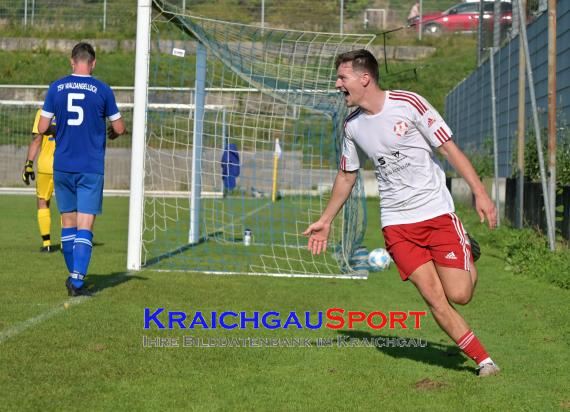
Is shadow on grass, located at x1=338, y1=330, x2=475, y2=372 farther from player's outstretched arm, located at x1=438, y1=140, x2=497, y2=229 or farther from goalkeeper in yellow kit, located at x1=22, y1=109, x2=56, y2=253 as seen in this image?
goalkeeper in yellow kit, located at x1=22, y1=109, x2=56, y2=253

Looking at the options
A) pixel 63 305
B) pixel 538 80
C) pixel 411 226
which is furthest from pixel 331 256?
pixel 411 226

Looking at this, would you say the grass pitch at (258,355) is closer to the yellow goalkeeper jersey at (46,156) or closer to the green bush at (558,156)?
the green bush at (558,156)

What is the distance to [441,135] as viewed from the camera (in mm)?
6246

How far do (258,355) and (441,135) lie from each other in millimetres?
1891

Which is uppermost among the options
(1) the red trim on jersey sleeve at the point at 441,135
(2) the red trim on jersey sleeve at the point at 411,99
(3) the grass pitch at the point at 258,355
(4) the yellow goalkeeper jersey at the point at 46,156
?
(2) the red trim on jersey sleeve at the point at 411,99

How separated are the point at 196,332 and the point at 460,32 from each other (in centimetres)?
3344

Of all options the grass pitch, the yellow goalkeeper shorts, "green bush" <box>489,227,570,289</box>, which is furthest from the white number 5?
"green bush" <box>489,227,570,289</box>

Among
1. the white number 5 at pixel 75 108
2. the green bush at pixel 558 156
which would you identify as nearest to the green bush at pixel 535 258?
the green bush at pixel 558 156

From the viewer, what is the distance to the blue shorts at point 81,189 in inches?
354

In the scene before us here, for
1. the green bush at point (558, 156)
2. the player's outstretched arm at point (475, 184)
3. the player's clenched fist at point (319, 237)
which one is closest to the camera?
the player's outstretched arm at point (475, 184)

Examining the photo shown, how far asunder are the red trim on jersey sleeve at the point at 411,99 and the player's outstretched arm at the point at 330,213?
60cm

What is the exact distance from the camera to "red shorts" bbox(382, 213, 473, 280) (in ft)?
20.6

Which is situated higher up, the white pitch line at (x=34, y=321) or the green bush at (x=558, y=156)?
the green bush at (x=558, y=156)

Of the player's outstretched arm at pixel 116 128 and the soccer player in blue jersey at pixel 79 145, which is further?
the player's outstretched arm at pixel 116 128
